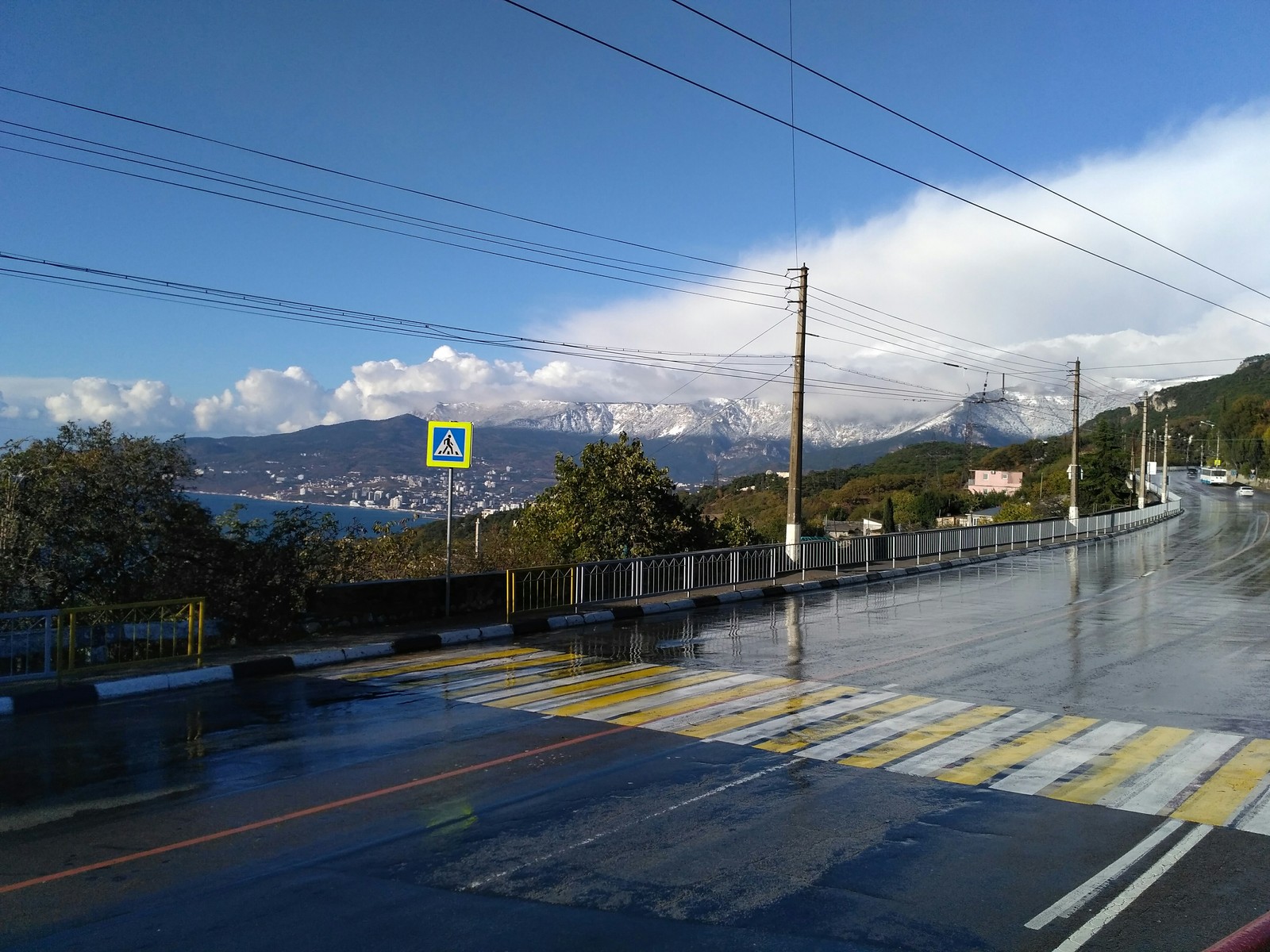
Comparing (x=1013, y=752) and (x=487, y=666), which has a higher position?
(x=1013, y=752)

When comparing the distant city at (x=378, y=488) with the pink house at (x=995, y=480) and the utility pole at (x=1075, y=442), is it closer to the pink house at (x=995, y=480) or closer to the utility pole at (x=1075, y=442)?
the utility pole at (x=1075, y=442)

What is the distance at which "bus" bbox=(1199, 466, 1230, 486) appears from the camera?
460ft

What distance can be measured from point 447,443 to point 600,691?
724 cm

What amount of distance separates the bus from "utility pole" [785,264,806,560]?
134996mm

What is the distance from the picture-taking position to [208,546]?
51.1ft

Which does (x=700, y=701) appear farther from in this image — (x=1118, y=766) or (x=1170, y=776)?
(x=1170, y=776)

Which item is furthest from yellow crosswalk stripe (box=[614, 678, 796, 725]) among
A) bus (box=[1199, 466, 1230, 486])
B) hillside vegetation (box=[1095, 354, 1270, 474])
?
bus (box=[1199, 466, 1230, 486])

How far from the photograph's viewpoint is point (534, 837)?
Result: 21.9 ft

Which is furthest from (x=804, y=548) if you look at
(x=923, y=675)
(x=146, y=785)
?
(x=146, y=785)

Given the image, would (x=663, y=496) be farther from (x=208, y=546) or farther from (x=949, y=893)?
(x=949, y=893)

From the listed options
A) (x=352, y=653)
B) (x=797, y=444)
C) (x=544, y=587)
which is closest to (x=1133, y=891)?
(x=352, y=653)

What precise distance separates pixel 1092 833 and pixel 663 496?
25277 mm

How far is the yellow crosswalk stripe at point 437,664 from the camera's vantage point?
1329 centimetres

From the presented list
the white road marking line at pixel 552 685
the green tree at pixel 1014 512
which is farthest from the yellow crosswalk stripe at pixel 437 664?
the green tree at pixel 1014 512
